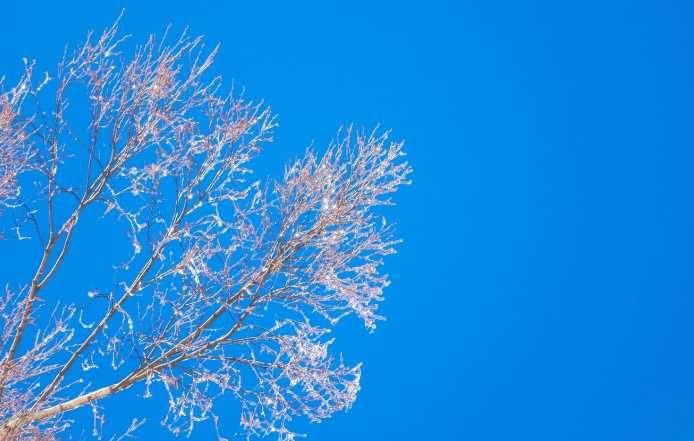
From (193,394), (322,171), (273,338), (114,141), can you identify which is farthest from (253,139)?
(193,394)

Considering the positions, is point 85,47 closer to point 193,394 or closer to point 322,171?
point 322,171

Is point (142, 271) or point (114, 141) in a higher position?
point (114, 141)

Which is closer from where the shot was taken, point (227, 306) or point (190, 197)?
point (227, 306)

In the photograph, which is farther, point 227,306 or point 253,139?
point 253,139

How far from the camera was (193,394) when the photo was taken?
705cm

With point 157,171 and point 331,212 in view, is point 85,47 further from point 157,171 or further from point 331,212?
point 331,212

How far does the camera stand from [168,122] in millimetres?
7141

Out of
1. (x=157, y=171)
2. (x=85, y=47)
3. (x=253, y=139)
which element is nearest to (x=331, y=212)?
(x=253, y=139)

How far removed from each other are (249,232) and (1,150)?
2250mm

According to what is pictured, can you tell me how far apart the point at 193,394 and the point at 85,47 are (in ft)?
10.3

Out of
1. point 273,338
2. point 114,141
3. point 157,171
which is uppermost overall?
point 114,141

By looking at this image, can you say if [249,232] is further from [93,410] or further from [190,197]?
[93,410]

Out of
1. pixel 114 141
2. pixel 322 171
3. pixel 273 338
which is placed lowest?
pixel 273 338

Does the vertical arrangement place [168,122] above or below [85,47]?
below
